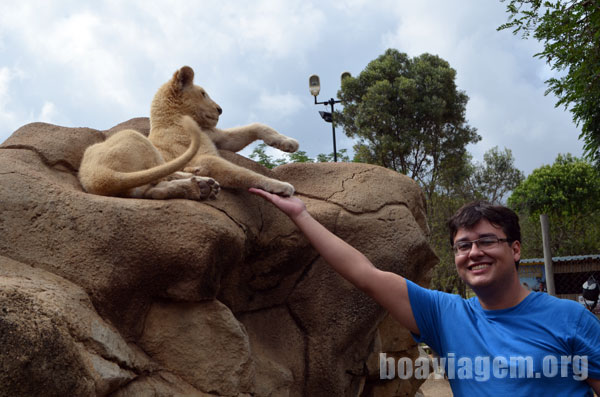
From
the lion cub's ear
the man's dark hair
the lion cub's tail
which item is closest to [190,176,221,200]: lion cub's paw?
the lion cub's tail

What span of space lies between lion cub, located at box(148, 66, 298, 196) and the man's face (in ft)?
Answer: 5.38

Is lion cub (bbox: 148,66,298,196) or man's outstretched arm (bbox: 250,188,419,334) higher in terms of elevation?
lion cub (bbox: 148,66,298,196)

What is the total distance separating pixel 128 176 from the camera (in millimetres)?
3094

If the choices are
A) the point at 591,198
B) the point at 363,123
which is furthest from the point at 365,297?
the point at 591,198

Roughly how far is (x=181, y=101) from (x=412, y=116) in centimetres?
1295

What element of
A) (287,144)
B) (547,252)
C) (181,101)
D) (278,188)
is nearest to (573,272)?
(547,252)

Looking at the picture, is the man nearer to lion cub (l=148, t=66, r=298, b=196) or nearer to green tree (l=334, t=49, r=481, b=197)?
lion cub (l=148, t=66, r=298, b=196)

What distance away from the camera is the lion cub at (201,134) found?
3543mm

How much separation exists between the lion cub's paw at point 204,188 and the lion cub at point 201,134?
22 cm

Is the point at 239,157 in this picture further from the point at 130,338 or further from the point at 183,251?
the point at 130,338

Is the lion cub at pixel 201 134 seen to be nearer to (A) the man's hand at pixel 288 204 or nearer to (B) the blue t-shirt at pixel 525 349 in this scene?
(A) the man's hand at pixel 288 204

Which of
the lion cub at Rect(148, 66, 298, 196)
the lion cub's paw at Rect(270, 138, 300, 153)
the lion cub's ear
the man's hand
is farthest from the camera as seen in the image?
the lion cub's paw at Rect(270, 138, 300, 153)

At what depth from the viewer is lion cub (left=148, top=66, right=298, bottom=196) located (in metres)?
3.54

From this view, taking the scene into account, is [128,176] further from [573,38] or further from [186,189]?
[573,38]
